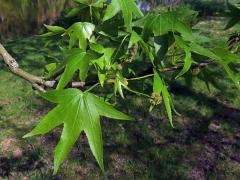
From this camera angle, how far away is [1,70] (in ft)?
24.6

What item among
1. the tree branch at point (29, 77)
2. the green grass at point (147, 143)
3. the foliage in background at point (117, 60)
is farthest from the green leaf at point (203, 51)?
the green grass at point (147, 143)

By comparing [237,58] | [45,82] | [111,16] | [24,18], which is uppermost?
[111,16]

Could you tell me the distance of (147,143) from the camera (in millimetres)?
4363

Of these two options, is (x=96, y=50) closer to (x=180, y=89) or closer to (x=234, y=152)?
(x=234, y=152)

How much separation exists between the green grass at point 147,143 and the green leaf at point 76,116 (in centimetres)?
263

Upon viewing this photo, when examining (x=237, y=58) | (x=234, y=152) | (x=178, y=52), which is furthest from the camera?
(x=234, y=152)

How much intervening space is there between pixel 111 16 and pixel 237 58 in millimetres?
414

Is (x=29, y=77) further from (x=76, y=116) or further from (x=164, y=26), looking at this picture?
(x=164, y=26)

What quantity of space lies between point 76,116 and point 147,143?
10.4 ft

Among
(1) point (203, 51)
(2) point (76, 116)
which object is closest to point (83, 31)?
(2) point (76, 116)

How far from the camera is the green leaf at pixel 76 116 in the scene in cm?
121

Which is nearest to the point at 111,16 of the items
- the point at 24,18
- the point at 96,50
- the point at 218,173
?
the point at 96,50

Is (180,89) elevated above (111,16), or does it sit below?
below

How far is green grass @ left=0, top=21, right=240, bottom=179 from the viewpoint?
12.8 ft
